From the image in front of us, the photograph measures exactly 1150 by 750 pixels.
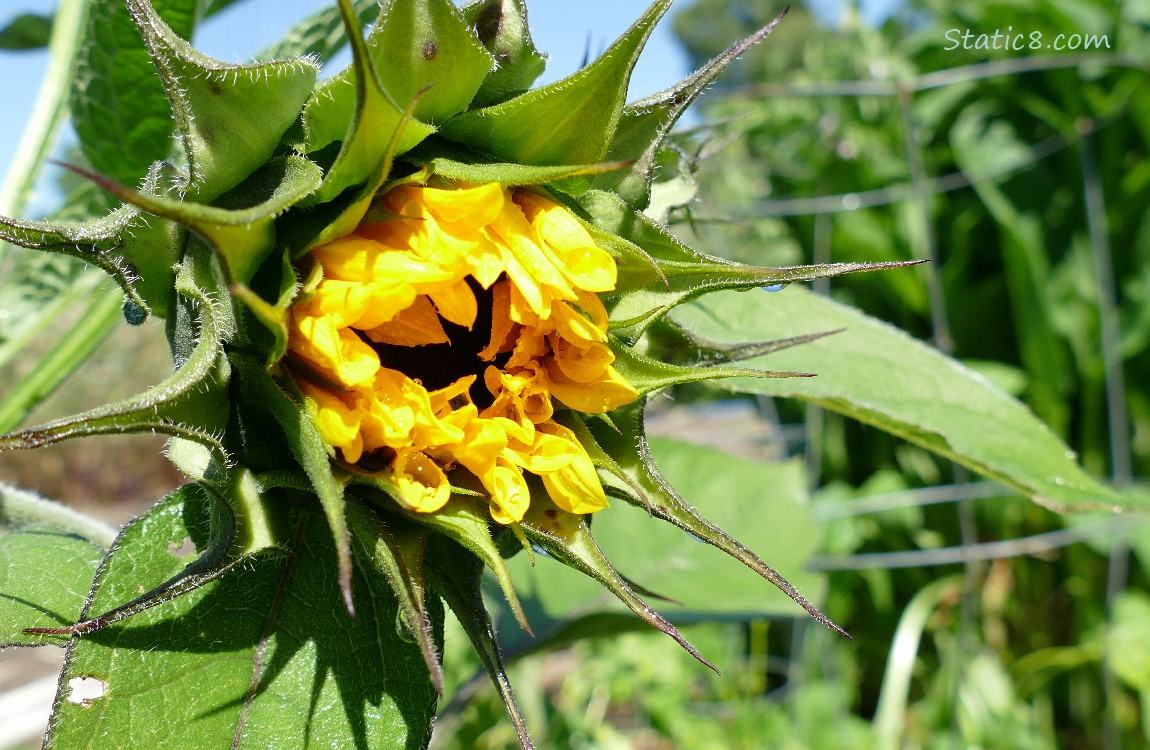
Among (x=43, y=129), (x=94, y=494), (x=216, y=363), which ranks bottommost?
(x=94, y=494)

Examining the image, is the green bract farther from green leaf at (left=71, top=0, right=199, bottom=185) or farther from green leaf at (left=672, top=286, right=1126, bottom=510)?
green leaf at (left=71, top=0, right=199, bottom=185)

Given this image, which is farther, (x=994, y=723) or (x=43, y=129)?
(x=994, y=723)

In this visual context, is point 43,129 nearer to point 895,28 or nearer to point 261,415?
point 261,415

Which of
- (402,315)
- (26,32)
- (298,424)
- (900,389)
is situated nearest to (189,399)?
(298,424)

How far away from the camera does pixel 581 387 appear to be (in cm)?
77

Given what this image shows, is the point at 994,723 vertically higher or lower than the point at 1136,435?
lower

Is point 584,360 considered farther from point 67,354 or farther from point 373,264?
point 67,354

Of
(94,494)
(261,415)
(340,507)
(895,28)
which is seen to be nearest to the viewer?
(340,507)

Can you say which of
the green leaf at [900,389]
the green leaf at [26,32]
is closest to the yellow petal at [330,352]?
the green leaf at [900,389]

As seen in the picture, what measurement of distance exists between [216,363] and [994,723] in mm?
3777

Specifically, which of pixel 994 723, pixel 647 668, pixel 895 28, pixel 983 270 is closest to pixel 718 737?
pixel 647 668

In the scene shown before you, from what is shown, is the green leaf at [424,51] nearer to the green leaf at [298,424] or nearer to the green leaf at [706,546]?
the green leaf at [298,424]

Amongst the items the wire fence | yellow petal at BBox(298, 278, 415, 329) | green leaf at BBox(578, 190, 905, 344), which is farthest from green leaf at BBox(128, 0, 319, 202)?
the wire fence

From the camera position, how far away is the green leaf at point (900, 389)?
1036 millimetres
